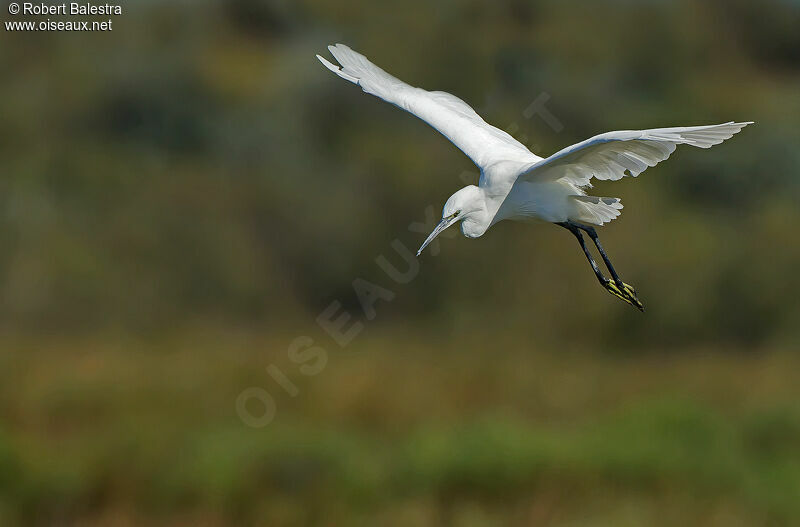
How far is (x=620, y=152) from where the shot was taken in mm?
4457

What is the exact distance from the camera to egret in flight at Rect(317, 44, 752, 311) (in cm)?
409

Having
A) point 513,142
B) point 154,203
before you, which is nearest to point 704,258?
point 154,203

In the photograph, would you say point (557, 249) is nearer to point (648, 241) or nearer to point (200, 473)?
point (648, 241)

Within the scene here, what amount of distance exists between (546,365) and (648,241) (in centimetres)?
187

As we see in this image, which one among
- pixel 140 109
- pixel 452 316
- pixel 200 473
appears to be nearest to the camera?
pixel 200 473

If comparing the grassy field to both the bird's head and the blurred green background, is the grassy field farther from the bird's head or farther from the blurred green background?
the bird's head

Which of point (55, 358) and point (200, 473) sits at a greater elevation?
point (55, 358)

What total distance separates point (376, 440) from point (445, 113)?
6.23 meters

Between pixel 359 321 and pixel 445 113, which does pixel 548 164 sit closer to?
pixel 445 113

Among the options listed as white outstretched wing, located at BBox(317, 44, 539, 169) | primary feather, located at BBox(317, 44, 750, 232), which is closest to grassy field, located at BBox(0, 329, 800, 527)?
white outstretched wing, located at BBox(317, 44, 539, 169)

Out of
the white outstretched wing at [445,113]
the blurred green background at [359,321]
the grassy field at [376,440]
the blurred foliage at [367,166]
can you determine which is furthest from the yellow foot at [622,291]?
the blurred foliage at [367,166]

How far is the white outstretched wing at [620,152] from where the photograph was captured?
3.98m

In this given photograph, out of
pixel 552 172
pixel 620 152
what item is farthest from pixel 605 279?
pixel 620 152

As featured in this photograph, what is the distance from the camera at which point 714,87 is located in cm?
1634
